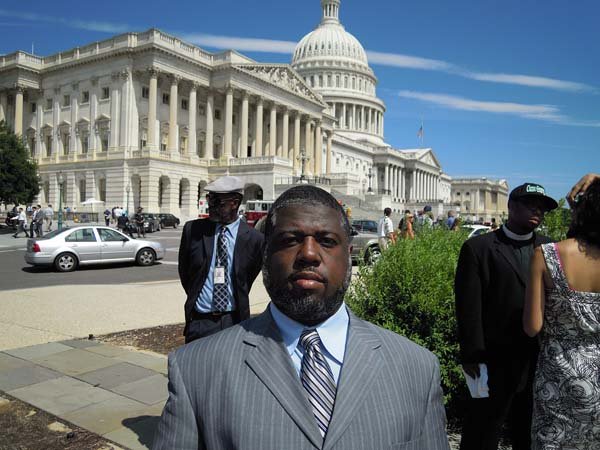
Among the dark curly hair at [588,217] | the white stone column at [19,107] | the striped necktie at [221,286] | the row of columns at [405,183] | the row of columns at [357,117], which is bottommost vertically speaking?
the striped necktie at [221,286]

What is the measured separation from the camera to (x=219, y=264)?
180 inches

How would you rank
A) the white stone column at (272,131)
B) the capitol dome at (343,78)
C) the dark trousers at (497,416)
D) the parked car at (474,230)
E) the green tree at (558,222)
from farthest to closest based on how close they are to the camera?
the capitol dome at (343,78), the white stone column at (272,131), the parked car at (474,230), the green tree at (558,222), the dark trousers at (497,416)

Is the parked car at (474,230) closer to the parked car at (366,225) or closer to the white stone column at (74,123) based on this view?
the parked car at (366,225)

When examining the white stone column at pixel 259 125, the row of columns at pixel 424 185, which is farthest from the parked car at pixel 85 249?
the row of columns at pixel 424 185

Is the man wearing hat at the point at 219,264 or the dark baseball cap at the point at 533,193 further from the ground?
the dark baseball cap at the point at 533,193

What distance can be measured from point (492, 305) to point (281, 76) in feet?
217

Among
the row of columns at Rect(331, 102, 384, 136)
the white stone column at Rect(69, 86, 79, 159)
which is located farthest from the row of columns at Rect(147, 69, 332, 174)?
the row of columns at Rect(331, 102, 384, 136)

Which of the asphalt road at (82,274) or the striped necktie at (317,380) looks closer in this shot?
the striped necktie at (317,380)

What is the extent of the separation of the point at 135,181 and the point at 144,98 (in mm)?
9447

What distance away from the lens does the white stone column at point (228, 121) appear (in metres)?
58.7

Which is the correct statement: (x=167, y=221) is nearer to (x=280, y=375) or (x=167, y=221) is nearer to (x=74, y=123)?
(x=74, y=123)

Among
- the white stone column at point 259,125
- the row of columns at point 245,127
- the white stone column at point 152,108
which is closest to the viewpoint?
the white stone column at point 152,108

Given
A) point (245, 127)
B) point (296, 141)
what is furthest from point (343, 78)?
point (245, 127)

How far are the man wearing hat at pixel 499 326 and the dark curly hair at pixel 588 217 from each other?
0.56 m
